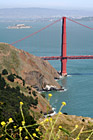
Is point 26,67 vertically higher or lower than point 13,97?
lower

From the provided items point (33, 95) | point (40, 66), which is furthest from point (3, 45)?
point (33, 95)

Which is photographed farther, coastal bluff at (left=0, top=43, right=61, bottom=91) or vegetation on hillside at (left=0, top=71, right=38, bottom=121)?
coastal bluff at (left=0, top=43, right=61, bottom=91)

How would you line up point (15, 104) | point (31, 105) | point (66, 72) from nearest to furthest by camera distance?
point (15, 104) → point (31, 105) → point (66, 72)

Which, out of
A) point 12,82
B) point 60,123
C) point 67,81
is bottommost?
point 67,81

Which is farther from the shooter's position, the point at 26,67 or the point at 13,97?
the point at 26,67

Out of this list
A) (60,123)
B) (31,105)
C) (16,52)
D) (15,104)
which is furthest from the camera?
(16,52)

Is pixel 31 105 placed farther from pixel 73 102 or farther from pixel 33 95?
pixel 73 102

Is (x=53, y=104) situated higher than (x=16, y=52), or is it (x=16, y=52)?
(x=16, y=52)

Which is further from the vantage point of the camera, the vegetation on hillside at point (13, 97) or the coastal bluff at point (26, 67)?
the coastal bluff at point (26, 67)
